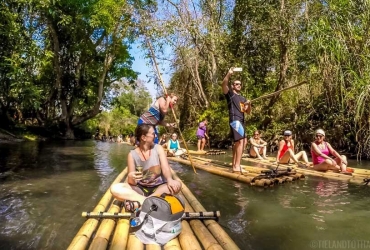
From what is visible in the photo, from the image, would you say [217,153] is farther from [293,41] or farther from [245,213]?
[245,213]

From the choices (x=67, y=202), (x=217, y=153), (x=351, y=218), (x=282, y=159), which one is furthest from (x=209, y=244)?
(x=217, y=153)

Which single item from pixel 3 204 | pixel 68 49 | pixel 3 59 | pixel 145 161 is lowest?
pixel 3 204

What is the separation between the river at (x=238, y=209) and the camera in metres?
3.59

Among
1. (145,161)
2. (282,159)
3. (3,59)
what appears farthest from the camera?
(3,59)

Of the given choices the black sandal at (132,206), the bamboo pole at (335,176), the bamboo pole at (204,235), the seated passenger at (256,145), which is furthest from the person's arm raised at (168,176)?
the seated passenger at (256,145)

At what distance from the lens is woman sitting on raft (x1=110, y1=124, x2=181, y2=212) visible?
156 inches

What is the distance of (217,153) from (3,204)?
8.76 metres

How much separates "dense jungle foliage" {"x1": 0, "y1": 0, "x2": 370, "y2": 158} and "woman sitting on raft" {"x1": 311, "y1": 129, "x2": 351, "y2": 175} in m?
1.82

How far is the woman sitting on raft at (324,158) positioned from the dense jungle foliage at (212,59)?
1815 millimetres

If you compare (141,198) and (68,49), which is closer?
(141,198)

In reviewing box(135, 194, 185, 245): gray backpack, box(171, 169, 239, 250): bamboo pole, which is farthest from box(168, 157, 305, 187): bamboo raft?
box(135, 194, 185, 245): gray backpack

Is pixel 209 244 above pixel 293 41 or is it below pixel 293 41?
below

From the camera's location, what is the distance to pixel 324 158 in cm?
771

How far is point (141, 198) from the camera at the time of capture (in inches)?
150
